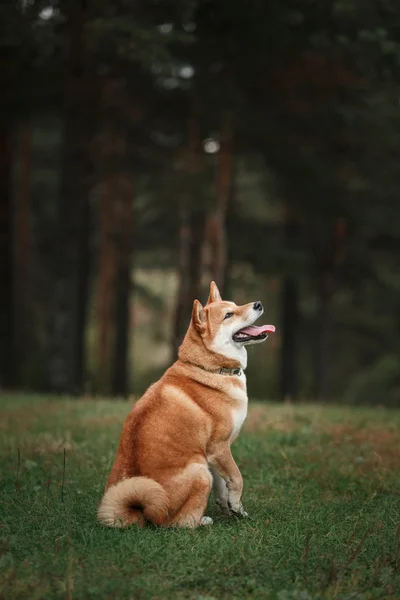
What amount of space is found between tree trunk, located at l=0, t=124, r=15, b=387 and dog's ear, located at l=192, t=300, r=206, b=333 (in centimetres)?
1278

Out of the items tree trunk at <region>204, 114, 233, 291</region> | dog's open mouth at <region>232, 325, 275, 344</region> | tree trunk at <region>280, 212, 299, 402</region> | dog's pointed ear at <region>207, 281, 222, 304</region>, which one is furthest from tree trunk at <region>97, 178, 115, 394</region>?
dog's open mouth at <region>232, 325, 275, 344</region>

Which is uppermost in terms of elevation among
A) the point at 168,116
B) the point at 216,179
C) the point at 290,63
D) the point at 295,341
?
the point at 290,63

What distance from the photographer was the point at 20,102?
16.8m

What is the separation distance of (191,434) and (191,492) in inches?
Result: 16.7

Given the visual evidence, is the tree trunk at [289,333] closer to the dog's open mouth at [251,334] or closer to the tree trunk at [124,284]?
the tree trunk at [124,284]

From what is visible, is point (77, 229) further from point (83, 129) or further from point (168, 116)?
point (168, 116)

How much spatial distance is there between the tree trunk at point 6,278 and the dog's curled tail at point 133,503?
42.5ft

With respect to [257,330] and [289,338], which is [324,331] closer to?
[289,338]

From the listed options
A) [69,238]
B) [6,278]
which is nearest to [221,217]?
[69,238]

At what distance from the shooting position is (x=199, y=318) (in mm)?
6105

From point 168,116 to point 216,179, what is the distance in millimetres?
1858

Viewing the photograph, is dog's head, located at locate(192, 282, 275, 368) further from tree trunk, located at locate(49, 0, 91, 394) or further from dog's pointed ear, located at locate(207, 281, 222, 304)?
tree trunk, located at locate(49, 0, 91, 394)

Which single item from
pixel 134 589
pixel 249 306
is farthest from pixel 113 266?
pixel 134 589

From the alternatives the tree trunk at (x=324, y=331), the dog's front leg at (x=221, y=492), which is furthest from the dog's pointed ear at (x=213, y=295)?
the tree trunk at (x=324, y=331)
